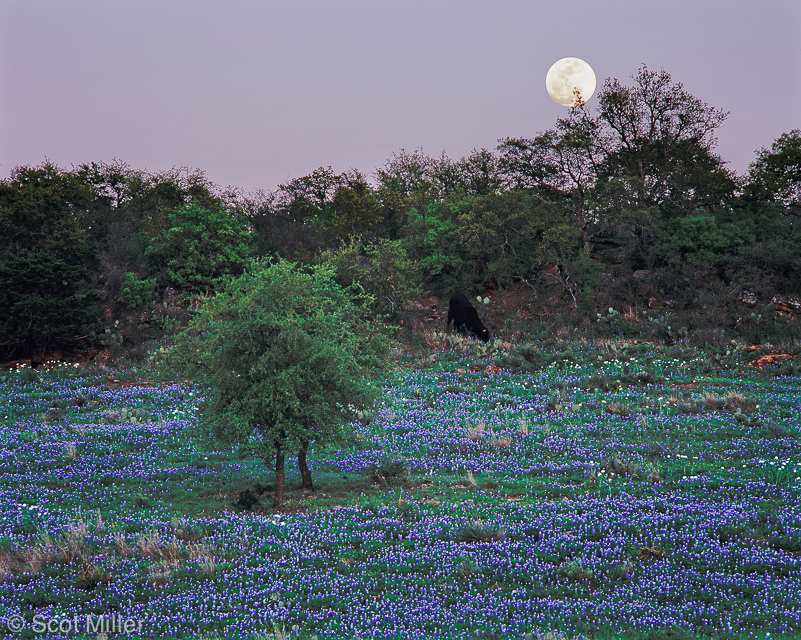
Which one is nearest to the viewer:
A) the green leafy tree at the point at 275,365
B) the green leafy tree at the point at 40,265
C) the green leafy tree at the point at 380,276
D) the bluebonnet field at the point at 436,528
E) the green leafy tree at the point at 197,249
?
the bluebonnet field at the point at 436,528

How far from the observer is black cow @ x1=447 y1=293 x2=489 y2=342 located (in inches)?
1345

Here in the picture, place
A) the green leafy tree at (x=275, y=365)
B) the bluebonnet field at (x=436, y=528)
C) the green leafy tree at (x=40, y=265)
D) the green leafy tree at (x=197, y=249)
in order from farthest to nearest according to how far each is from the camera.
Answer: the green leafy tree at (x=197, y=249) < the green leafy tree at (x=40, y=265) < the green leafy tree at (x=275, y=365) < the bluebonnet field at (x=436, y=528)

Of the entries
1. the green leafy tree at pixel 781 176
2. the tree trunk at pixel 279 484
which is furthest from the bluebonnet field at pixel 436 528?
the green leafy tree at pixel 781 176

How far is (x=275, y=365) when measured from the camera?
1123 cm

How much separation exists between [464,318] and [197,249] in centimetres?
1614

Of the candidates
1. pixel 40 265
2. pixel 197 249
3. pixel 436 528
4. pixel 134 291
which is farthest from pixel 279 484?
pixel 197 249

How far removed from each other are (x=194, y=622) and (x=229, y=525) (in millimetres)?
3066

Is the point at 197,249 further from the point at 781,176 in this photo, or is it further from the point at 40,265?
the point at 781,176

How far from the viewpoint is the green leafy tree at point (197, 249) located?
37.1 m

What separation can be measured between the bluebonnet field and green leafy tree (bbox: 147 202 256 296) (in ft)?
62.9

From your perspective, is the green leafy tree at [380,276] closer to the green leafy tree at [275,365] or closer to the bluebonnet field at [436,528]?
the bluebonnet field at [436,528]

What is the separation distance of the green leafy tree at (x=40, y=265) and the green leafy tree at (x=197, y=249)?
434 centimetres

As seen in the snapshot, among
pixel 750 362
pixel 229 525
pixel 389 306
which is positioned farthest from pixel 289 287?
pixel 389 306

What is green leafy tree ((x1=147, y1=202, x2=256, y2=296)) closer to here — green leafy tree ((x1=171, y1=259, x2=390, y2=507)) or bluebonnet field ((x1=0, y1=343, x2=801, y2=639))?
bluebonnet field ((x1=0, y1=343, x2=801, y2=639))
